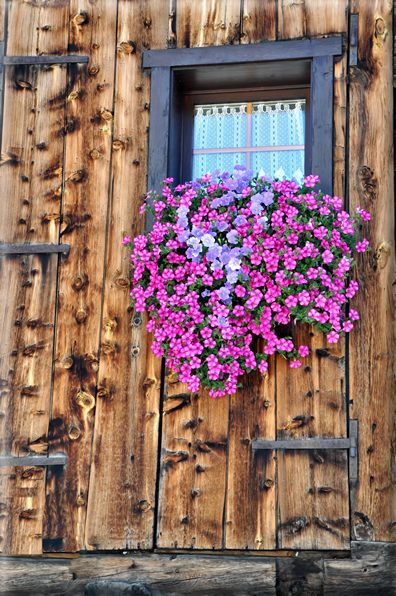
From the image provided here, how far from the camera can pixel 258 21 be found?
3393 millimetres

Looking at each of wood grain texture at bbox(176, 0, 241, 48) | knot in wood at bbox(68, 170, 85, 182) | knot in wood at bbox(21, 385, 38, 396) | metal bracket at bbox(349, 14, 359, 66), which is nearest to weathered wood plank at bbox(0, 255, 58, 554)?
knot in wood at bbox(21, 385, 38, 396)

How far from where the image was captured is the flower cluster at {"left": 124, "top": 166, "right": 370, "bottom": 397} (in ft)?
9.29

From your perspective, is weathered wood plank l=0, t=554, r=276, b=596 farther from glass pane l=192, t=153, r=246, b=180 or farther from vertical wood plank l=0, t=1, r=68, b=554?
glass pane l=192, t=153, r=246, b=180

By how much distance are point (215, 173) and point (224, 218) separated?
291 mm

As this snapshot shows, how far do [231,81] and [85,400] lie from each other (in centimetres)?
184

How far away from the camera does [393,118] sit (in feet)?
10.6

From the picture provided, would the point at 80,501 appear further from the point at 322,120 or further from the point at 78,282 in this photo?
the point at 322,120

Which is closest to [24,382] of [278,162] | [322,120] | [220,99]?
[278,162]

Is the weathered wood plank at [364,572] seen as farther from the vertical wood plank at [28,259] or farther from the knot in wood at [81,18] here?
the knot in wood at [81,18]

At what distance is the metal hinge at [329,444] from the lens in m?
2.90

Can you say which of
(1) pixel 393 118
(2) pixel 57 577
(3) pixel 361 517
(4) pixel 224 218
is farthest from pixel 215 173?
(2) pixel 57 577

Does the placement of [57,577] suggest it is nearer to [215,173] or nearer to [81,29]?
[215,173]

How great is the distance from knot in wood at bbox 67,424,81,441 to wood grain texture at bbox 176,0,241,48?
203 centimetres

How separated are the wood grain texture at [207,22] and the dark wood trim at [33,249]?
1.23 m
